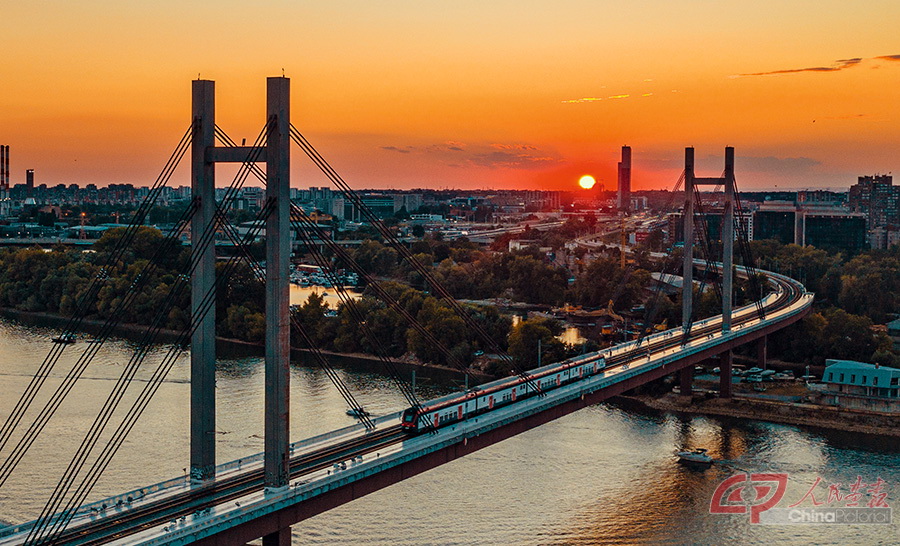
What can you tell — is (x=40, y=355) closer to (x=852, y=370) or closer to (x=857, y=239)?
(x=852, y=370)

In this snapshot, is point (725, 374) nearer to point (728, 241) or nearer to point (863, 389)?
point (863, 389)

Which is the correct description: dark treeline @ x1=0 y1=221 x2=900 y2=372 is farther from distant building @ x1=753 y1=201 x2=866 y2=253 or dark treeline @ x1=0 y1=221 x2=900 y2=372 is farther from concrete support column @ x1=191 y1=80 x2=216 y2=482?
concrete support column @ x1=191 y1=80 x2=216 y2=482

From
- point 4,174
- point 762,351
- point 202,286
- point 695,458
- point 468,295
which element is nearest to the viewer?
point 202,286

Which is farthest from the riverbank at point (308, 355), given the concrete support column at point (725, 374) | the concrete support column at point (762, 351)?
the concrete support column at point (762, 351)

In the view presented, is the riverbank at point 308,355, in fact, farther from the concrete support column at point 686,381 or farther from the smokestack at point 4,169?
the smokestack at point 4,169

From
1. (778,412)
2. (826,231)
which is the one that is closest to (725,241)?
(778,412)

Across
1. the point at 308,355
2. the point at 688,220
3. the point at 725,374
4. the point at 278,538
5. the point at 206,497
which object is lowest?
the point at 308,355
